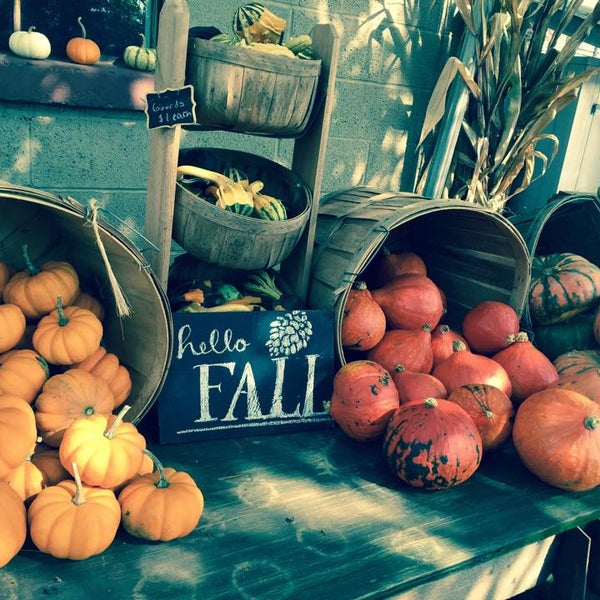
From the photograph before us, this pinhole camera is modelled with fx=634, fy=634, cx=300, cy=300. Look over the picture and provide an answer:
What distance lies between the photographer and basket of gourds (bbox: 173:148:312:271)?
2150mm

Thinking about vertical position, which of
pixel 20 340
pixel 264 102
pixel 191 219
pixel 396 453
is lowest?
pixel 396 453

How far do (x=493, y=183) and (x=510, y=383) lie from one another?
211 centimetres

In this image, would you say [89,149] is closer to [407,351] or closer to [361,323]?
[361,323]

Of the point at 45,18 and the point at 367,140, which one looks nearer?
the point at 45,18

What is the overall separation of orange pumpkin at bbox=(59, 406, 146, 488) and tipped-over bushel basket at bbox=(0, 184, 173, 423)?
1.05 ft

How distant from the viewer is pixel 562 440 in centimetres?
207

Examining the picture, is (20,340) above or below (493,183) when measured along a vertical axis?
below

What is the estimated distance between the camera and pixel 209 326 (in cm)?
221

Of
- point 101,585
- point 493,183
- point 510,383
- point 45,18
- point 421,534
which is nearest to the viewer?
point 101,585

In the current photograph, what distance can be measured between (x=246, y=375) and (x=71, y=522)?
847mm

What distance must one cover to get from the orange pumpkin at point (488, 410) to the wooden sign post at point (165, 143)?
1.14 metres

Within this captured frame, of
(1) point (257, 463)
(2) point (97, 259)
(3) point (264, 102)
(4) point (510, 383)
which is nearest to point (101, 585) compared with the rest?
(1) point (257, 463)

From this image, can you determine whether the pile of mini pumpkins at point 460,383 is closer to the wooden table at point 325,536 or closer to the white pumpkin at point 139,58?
the wooden table at point 325,536

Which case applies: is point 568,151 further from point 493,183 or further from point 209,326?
point 209,326
